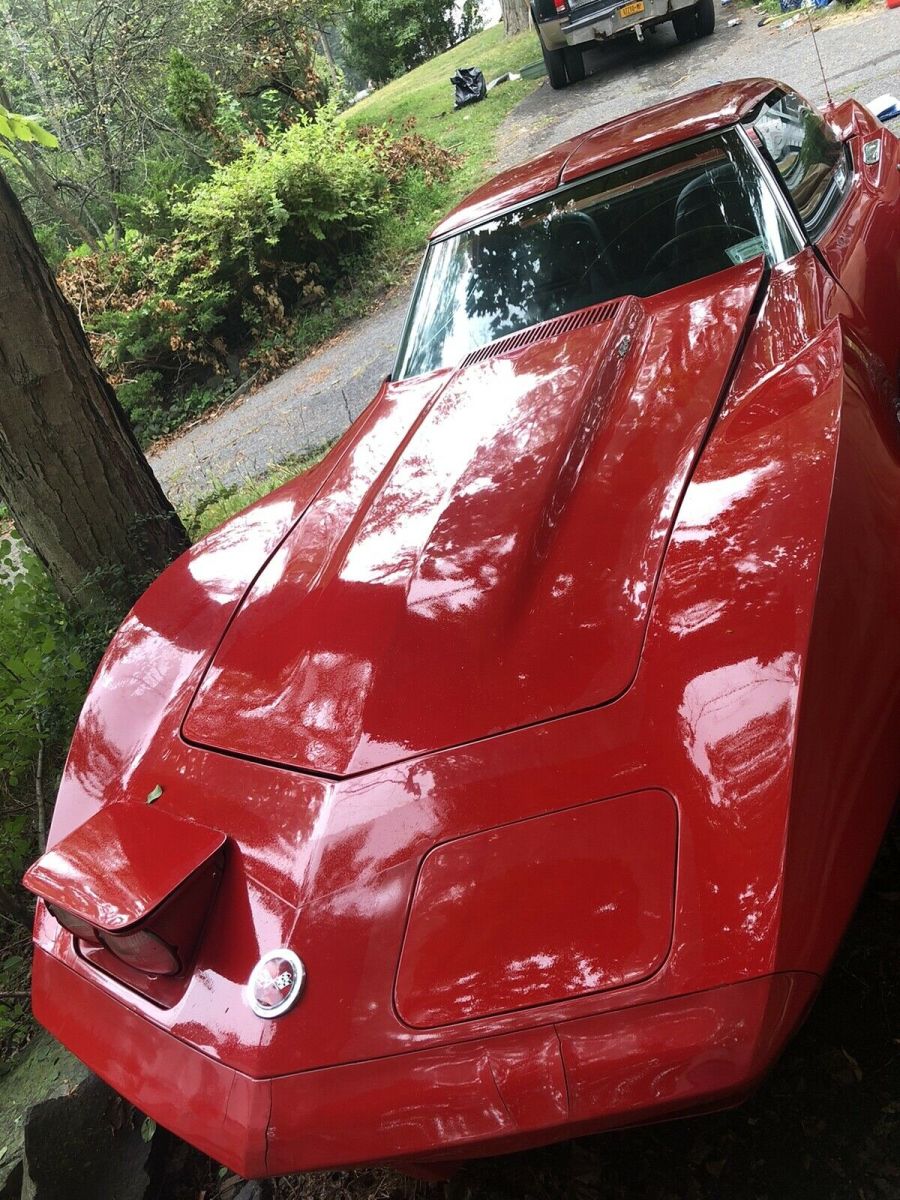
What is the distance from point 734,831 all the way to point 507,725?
16.8 inches

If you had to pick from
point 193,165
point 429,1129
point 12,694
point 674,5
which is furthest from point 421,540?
point 193,165

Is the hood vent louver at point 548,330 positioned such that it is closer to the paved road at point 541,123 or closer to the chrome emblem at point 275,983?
the chrome emblem at point 275,983

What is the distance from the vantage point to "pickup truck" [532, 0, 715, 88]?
30.0 ft

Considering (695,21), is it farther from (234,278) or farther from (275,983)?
(275,983)

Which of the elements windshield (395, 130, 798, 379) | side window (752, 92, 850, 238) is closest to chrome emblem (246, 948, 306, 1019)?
windshield (395, 130, 798, 379)

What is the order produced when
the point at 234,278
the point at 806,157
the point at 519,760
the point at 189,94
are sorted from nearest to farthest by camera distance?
1. the point at 519,760
2. the point at 806,157
3. the point at 234,278
4. the point at 189,94

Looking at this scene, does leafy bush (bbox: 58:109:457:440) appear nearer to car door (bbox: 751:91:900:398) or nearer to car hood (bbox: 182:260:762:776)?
car door (bbox: 751:91:900:398)

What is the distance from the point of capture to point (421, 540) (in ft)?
6.38

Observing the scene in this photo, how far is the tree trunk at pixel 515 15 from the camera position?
1440cm

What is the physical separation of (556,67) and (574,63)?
0.23 metres

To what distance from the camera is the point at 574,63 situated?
1034 cm

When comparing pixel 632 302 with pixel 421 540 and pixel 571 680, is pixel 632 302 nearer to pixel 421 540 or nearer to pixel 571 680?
pixel 421 540

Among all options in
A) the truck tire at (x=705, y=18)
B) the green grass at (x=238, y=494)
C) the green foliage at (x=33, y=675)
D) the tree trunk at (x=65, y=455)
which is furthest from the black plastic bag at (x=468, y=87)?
the green foliage at (x=33, y=675)

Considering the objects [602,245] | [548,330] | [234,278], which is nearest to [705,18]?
[234,278]
